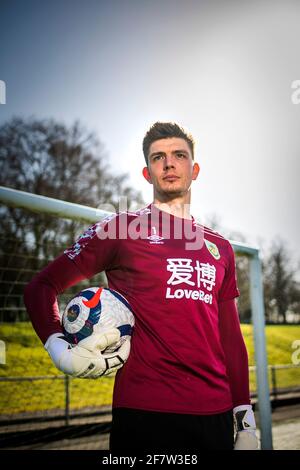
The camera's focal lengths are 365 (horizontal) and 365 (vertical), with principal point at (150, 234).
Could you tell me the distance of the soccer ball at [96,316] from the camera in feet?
5.40

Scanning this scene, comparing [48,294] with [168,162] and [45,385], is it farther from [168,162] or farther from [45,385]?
[45,385]

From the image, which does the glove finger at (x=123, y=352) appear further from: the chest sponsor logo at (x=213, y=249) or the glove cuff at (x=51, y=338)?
the chest sponsor logo at (x=213, y=249)

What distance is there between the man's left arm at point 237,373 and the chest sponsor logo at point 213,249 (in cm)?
28

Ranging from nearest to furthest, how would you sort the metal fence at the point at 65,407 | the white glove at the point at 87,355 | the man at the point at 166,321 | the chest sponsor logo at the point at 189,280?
the white glove at the point at 87,355, the man at the point at 166,321, the chest sponsor logo at the point at 189,280, the metal fence at the point at 65,407

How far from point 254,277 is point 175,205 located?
7.16 ft

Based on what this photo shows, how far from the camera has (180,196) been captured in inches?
84.1

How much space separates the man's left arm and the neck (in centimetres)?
58

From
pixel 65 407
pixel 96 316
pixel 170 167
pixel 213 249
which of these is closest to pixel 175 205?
pixel 170 167

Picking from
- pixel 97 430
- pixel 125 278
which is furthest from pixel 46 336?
pixel 97 430

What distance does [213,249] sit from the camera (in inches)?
85.2

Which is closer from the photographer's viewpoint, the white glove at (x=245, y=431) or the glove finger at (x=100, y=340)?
the glove finger at (x=100, y=340)

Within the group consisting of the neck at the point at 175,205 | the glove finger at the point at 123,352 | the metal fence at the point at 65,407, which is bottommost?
the metal fence at the point at 65,407

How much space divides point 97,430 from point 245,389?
20.0 ft

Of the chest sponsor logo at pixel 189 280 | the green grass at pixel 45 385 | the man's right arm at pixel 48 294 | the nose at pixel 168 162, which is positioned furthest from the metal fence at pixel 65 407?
the nose at pixel 168 162
